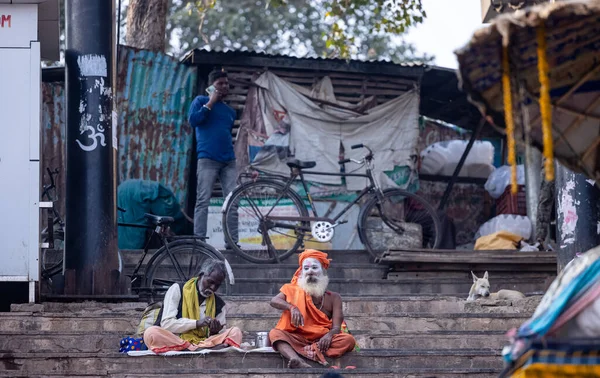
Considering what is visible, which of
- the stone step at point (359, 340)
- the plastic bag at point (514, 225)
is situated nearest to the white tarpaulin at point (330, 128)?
the plastic bag at point (514, 225)

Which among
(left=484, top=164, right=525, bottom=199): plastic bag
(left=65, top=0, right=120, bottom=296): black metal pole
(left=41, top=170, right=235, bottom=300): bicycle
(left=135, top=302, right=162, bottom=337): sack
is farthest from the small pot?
(left=484, top=164, right=525, bottom=199): plastic bag

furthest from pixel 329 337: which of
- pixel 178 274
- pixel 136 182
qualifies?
pixel 136 182

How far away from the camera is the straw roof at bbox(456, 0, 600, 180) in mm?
4445

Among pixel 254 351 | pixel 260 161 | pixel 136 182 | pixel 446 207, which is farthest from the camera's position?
pixel 446 207

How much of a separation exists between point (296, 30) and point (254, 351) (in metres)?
23.3

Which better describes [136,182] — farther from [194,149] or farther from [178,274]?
[178,274]

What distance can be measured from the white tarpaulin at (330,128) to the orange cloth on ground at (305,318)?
5.52 metres

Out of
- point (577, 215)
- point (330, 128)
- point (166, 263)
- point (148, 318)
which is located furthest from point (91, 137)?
point (330, 128)

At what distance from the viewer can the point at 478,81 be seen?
4852 millimetres

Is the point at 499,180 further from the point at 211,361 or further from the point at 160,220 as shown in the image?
the point at 211,361

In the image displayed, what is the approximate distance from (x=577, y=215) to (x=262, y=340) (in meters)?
3.41

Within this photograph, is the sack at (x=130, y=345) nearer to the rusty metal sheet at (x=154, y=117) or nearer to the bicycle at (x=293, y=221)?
the bicycle at (x=293, y=221)

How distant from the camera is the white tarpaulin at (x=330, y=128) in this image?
50.1ft

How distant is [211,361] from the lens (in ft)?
28.5
